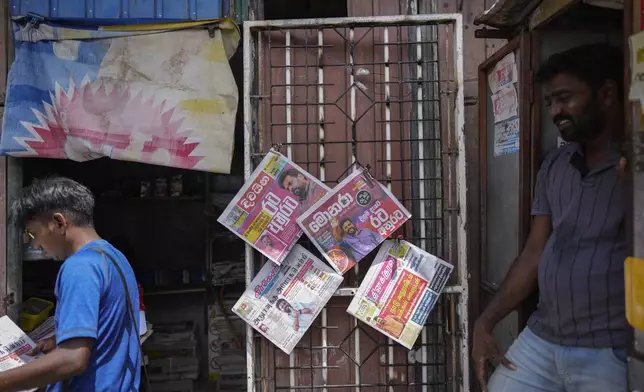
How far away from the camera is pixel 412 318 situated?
2.65 metres

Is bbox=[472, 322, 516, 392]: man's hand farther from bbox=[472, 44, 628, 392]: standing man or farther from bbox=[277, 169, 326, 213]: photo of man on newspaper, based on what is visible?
bbox=[277, 169, 326, 213]: photo of man on newspaper

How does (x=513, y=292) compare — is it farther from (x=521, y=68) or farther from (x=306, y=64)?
(x=306, y=64)

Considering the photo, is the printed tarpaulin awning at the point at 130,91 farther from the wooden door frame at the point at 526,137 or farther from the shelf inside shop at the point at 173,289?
the shelf inside shop at the point at 173,289

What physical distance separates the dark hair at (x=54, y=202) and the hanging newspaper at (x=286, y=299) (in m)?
0.95

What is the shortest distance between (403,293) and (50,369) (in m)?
1.56

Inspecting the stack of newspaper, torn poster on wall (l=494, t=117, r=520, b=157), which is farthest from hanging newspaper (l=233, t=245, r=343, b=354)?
the stack of newspaper

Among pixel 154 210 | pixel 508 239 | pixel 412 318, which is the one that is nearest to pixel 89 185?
pixel 154 210

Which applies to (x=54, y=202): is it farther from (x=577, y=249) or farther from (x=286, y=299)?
(x=577, y=249)

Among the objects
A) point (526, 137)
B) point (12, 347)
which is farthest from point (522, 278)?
point (12, 347)

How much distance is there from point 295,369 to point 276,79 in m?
1.46

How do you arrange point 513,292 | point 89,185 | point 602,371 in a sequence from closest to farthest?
point 602,371 < point 513,292 < point 89,185

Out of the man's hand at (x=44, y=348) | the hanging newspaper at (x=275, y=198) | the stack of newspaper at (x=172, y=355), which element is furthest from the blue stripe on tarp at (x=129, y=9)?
the stack of newspaper at (x=172, y=355)

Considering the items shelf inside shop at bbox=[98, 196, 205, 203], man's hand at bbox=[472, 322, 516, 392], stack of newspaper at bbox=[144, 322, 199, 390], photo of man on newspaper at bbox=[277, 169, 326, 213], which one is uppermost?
photo of man on newspaper at bbox=[277, 169, 326, 213]

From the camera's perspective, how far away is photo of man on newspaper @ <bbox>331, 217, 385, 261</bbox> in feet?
8.64
